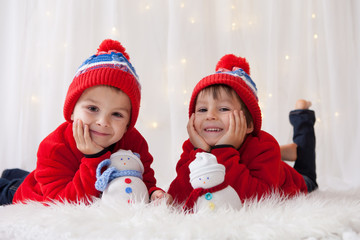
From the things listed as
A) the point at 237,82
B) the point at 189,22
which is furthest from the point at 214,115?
the point at 189,22

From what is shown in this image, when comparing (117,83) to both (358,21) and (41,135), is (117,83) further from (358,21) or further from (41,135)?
(358,21)

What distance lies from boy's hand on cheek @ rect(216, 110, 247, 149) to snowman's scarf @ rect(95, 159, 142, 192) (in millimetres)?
293

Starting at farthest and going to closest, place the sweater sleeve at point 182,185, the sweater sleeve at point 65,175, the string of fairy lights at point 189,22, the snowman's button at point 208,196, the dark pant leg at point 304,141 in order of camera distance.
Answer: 1. the string of fairy lights at point 189,22
2. the dark pant leg at point 304,141
3. the sweater sleeve at point 182,185
4. the sweater sleeve at point 65,175
5. the snowman's button at point 208,196

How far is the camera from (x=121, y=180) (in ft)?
3.09

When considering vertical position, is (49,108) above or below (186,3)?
below

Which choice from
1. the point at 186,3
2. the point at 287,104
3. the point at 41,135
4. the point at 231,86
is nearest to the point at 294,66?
the point at 287,104

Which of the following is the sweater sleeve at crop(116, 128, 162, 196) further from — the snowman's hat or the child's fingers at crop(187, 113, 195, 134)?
the snowman's hat

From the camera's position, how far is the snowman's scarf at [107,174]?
0.93 meters

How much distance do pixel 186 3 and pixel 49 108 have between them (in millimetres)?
883

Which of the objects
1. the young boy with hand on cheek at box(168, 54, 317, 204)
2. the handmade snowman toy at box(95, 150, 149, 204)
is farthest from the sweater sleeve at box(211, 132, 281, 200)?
the handmade snowman toy at box(95, 150, 149, 204)

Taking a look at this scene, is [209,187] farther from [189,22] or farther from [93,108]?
[189,22]

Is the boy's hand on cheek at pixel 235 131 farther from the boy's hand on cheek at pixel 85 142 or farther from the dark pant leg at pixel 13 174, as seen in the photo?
the dark pant leg at pixel 13 174

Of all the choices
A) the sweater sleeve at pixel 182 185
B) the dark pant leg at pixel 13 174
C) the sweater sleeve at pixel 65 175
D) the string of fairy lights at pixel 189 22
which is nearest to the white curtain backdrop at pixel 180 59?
the string of fairy lights at pixel 189 22

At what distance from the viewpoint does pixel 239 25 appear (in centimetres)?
201
